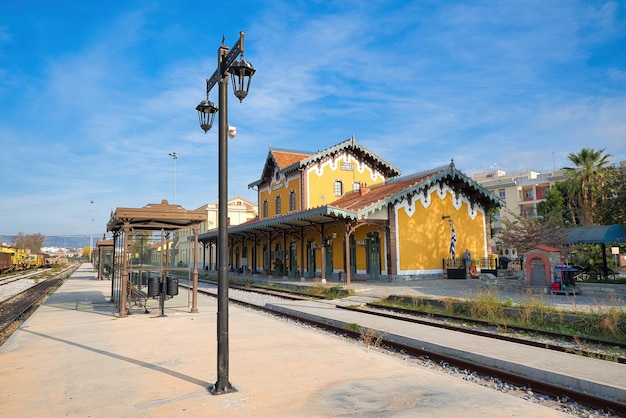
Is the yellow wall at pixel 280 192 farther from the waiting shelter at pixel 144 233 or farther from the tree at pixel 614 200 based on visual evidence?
the tree at pixel 614 200

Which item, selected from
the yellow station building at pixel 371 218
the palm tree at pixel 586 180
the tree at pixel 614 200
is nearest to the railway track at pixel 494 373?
the yellow station building at pixel 371 218

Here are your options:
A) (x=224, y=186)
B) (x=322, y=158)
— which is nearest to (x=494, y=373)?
(x=224, y=186)

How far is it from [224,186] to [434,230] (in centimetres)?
2076

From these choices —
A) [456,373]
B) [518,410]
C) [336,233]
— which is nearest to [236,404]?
[518,410]

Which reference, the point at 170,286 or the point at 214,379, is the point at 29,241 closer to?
the point at 170,286

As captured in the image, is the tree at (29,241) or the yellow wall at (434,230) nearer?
the yellow wall at (434,230)

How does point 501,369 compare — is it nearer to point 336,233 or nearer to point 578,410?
point 578,410

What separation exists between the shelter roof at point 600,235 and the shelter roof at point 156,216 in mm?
17408

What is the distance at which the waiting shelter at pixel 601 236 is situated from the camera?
19484mm

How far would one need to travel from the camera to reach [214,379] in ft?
20.1

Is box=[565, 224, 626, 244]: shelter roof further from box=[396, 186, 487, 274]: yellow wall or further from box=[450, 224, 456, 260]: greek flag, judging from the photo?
box=[450, 224, 456, 260]: greek flag

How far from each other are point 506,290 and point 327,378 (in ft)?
46.1

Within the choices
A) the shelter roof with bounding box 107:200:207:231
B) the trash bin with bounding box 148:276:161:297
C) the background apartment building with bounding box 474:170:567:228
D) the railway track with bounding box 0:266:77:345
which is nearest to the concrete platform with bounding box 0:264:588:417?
the trash bin with bounding box 148:276:161:297

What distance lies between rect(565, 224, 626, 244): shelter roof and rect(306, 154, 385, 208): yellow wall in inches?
557
